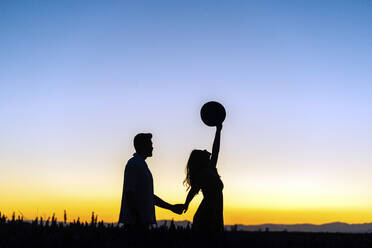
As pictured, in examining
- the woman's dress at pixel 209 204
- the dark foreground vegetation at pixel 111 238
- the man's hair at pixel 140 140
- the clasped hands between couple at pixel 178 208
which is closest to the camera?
the dark foreground vegetation at pixel 111 238

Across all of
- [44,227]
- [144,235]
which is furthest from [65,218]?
[144,235]

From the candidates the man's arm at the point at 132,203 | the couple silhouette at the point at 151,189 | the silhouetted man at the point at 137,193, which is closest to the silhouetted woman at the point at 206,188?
the couple silhouette at the point at 151,189

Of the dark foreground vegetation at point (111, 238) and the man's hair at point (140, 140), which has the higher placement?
the man's hair at point (140, 140)

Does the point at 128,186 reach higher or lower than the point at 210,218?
higher

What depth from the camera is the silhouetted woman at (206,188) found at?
977cm

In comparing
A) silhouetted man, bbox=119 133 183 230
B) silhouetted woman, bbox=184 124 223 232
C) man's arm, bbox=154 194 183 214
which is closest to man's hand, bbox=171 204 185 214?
man's arm, bbox=154 194 183 214

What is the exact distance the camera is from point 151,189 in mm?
10008

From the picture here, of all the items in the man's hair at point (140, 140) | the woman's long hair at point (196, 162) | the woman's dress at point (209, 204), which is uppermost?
the man's hair at point (140, 140)

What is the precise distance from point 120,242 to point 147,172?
11.8 feet

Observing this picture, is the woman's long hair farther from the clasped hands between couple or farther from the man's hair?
the clasped hands between couple

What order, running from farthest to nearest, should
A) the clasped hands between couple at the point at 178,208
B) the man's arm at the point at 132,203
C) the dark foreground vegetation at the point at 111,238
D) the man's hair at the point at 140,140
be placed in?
the clasped hands between couple at the point at 178,208 < the man's hair at the point at 140,140 < the man's arm at the point at 132,203 < the dark foreground vegetation at the point at 111,238

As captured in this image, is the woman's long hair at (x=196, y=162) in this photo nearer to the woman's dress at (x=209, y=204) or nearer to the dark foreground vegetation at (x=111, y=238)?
the woman's dress at (x=209, y=204)

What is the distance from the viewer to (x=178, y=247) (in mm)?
6238

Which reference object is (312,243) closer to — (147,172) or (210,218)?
(210,218)
